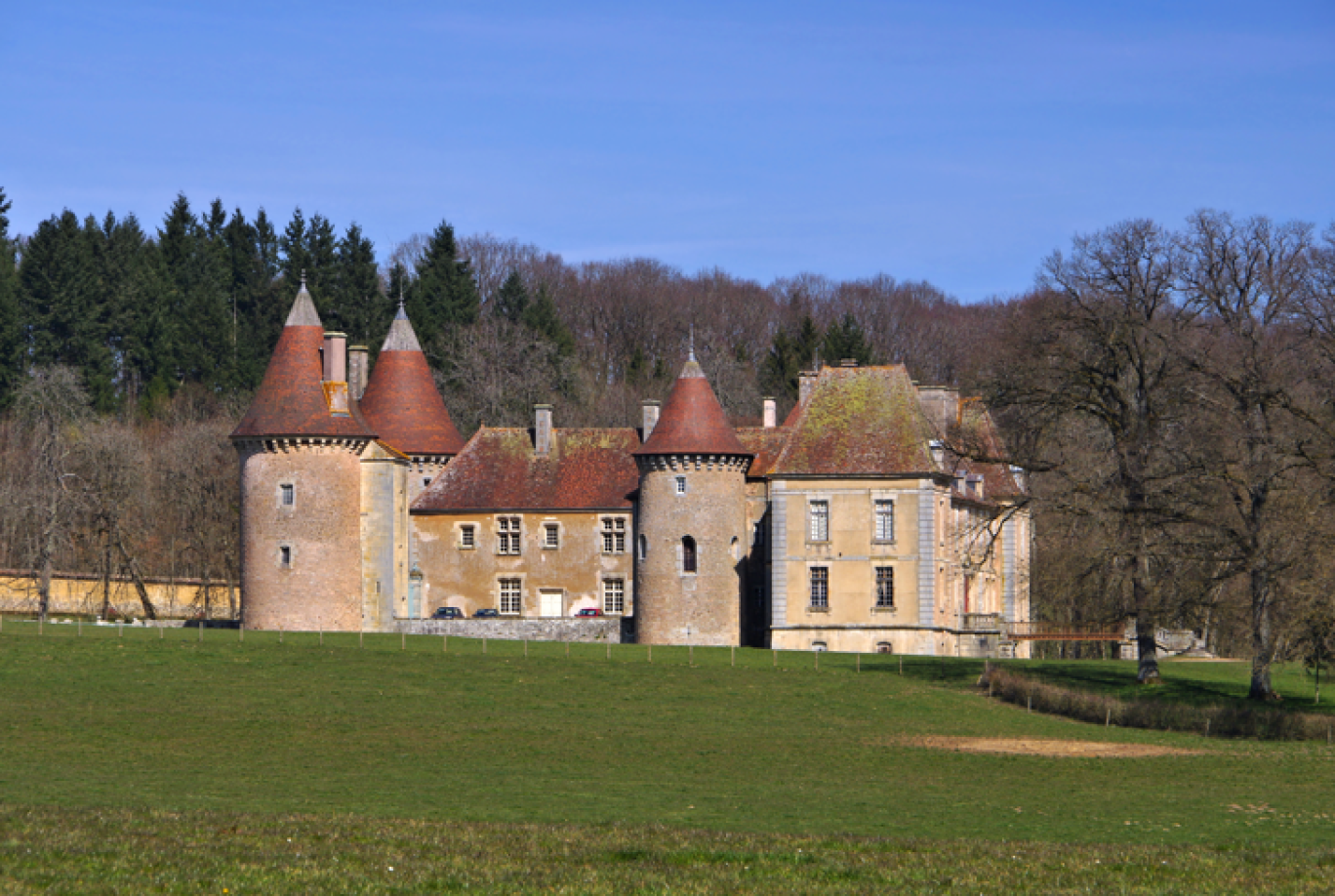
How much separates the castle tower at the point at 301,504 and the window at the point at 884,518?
15.7 m

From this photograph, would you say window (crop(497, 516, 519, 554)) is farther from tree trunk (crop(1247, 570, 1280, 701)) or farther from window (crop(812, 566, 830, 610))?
tree trunk (crop(1247, 570, 1280, 701))

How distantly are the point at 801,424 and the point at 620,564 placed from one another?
756cm

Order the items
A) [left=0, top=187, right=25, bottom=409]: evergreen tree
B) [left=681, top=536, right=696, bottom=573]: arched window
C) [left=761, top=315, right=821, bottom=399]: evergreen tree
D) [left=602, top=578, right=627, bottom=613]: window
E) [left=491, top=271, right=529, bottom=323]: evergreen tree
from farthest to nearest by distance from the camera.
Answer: [left=491, top=271, right=529, bottom=323]: evergreen tree → [left=761, top=315, right=821, bottom=399]: evergreen tree → [left=0, top=187, right=25, bottom=409]: evergreen tree → [left=602, top=578, right=627, bottom=613]: window → [left=681, top=536, right=696, bottom=573]: arched window

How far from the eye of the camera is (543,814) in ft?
65.3

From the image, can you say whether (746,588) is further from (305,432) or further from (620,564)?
(305,432)

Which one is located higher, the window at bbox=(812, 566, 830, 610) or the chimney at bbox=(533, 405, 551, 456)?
the chimney at bbox=(533, 405, 551, 456)

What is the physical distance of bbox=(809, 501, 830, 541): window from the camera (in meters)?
50.3

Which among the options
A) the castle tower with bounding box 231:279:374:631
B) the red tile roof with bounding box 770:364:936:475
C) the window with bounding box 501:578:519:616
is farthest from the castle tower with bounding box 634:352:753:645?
the castle tower with bounding box 231:279:374:631

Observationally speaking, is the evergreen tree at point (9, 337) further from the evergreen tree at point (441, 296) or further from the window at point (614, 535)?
the window at point (614, 535)

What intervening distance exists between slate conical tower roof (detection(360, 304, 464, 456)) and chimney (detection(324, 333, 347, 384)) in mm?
4470

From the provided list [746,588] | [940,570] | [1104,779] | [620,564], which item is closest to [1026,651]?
[940,570]

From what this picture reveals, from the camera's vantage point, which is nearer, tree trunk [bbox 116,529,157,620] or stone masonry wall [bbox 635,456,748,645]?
stone masonry wall [bbox 635,456,748,645]

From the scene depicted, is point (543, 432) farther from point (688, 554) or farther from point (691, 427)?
point (688, 554)

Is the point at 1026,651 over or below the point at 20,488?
below
